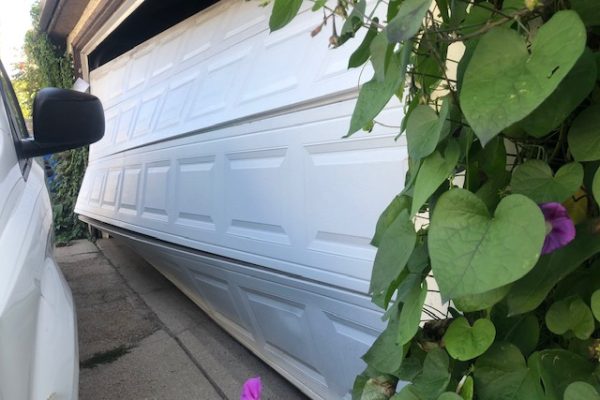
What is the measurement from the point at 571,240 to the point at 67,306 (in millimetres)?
1625

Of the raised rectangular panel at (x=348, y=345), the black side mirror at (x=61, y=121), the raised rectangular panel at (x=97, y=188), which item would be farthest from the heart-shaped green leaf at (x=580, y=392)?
the raised rectangular panel at (x=97, y=188)

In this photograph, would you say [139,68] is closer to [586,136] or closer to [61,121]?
[61,121]

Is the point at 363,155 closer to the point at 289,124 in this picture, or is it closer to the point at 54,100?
the point at 289,124

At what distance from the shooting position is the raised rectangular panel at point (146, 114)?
3.92 meters

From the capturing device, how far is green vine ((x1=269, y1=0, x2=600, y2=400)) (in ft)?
1.77

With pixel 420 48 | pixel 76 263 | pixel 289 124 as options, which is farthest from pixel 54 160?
pixel 420 48

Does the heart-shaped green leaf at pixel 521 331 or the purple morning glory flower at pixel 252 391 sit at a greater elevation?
the heart-shaped green leaf at pixel 521 331

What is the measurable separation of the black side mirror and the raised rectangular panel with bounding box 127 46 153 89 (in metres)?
2.40

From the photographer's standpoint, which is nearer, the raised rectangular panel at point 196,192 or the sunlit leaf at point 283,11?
the sunlit leaf at point 283,11

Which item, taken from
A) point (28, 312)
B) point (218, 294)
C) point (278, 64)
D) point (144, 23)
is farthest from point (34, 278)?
point (144, 23)

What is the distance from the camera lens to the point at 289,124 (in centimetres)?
215

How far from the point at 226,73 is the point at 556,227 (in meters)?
2.47

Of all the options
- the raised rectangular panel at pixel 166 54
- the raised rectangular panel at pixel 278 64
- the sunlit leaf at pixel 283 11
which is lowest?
the sunlit leaf at pixel 283 11

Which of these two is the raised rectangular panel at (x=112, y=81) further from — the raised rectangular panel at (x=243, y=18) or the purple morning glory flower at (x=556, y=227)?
the purple morning glory flower at (x=556, y=227)
